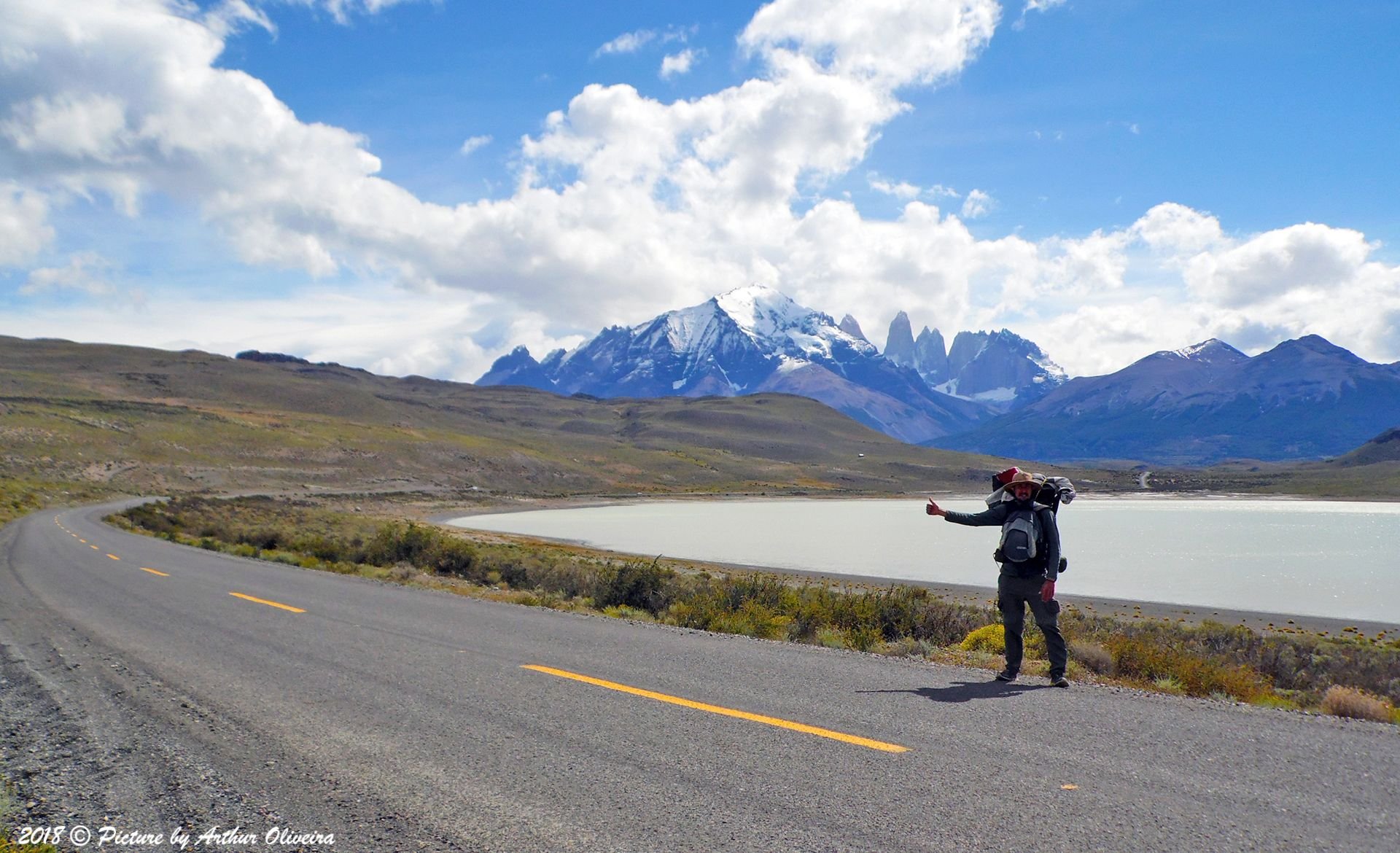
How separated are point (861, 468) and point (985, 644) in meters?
175

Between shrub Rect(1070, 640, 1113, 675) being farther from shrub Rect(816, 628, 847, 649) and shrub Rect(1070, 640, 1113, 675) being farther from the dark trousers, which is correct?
shrub Rect(816, 628, 847, 649)

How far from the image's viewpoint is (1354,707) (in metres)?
8.11

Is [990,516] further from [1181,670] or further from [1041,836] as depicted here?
[1041,836]

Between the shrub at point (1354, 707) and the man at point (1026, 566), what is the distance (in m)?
2.70

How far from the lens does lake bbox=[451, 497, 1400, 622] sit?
3142 centimetres

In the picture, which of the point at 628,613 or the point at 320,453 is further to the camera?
the point at 320,453

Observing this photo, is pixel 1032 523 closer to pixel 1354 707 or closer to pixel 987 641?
pixel 1354 707

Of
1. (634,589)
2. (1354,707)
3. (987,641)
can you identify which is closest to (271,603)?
(634,589)

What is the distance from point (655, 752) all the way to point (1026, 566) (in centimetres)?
477

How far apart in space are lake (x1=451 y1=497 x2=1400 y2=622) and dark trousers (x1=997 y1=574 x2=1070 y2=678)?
23389 millimetres

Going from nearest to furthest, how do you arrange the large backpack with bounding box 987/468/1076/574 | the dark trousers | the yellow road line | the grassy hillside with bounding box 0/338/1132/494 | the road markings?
the road markings → the large backpack with bounding box 987/468/1076/574 → the dark trousers → the yellow road line → the grassy hillside with bounding box 0/338/1132/494

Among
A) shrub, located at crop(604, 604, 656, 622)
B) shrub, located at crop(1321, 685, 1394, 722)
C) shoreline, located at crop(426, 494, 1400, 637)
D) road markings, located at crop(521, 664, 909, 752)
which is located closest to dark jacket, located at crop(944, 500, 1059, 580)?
road markings, located at crop(521, 664, 909, 752)

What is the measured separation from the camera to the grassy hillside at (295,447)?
9056cm

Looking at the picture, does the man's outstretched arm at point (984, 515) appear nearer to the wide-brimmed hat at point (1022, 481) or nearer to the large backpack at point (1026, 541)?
the large backpack at point (1026, 541)
